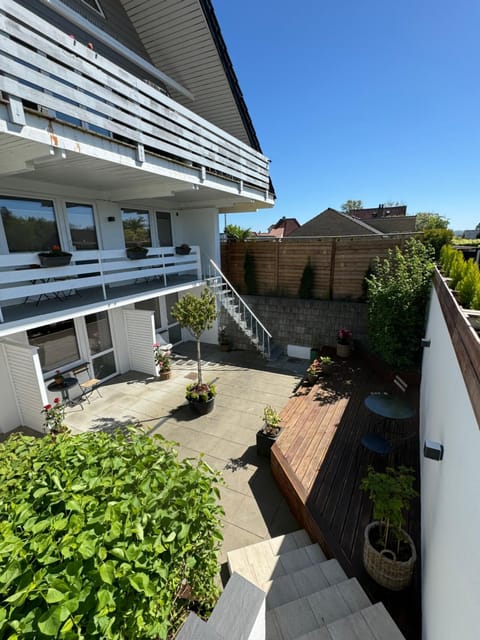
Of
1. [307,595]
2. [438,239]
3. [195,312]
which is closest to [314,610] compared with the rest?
[307,595]

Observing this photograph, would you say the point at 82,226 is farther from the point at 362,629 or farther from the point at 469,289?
the point at 362,629

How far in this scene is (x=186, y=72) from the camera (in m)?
8.55

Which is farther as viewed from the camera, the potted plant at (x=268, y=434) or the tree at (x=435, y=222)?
the tree at (x=435, y=222)

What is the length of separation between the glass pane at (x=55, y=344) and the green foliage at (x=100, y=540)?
5530mm

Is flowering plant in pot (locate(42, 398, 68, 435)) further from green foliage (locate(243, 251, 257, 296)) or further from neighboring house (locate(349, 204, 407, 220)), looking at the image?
neighboring house (locate(349, 204, 407, 220))

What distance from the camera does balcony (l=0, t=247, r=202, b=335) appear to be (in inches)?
197

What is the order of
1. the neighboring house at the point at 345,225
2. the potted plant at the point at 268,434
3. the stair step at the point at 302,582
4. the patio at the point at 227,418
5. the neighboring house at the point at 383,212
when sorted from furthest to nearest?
1. the neighboring house at the point at 383,212
2. the neighboring house at the point at 345,225
3. the potted plant at the point at 268,434
4. the patio at the point at 227,418
5. the stair step at the point at 302,582

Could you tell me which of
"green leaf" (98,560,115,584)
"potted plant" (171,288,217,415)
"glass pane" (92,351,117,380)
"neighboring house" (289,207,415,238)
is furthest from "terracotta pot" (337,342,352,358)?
"neighboring house" (289,207,415,238)

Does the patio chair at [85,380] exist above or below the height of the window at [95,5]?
below

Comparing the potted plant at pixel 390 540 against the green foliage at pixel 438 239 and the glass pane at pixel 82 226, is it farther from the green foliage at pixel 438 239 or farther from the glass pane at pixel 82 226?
the glass pane at pixel 82 226

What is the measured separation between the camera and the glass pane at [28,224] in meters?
6.06

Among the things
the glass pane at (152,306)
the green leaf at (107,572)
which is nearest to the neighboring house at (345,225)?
the glass pane at (152,306)

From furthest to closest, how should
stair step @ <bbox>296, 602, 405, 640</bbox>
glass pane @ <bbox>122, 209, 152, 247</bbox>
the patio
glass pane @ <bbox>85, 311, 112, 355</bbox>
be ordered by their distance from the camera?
glass pane @ <bbox>122, 209, 152, 247</bbox>
glass pane @ <bbox>85, 311, 112, 355</bbox>
the patio
stair step @ <bbox>296, 602, 405, 640</bbox>

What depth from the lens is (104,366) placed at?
28.2ft
